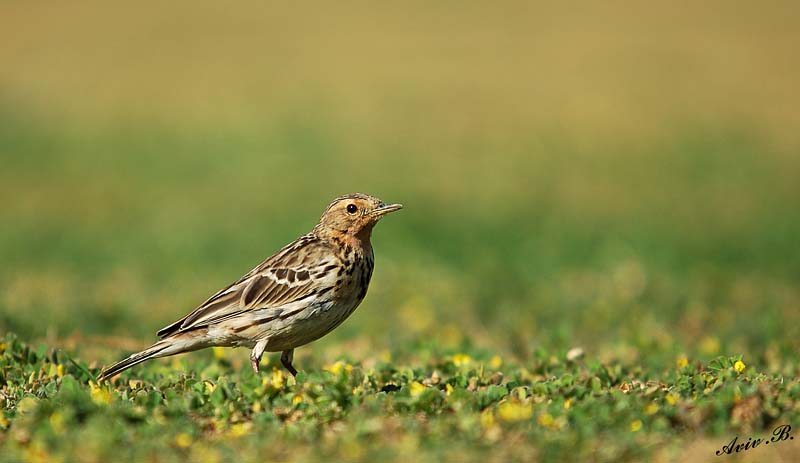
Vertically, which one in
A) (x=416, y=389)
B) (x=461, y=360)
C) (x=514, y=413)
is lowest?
(x=461, y=360)

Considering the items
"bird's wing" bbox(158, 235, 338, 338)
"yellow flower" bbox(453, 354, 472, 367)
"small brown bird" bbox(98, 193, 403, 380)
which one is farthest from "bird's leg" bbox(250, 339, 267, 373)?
"yellow flower" bbox(453, 354, 472, 367)

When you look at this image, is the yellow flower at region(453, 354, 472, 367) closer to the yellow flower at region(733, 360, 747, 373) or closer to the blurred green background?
the blurred green background

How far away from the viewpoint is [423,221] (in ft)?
56.5

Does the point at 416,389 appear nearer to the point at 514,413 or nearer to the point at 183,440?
the point at 514,413

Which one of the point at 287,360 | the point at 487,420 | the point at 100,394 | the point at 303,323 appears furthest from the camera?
the point at 287,360

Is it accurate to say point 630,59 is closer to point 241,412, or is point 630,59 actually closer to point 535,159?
point 535,159

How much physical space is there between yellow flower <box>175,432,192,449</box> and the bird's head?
300cm

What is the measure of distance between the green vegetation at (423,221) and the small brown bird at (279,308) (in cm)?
35

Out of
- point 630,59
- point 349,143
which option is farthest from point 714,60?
point 349,143

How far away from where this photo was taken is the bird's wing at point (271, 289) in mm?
8547

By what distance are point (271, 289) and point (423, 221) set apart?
8739mm

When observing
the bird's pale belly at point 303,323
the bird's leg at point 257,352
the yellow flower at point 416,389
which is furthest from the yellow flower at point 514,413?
the bird's leg at point 257,352

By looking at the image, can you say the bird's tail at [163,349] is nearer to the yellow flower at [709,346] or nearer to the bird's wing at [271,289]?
the bird's wing at [271,289]

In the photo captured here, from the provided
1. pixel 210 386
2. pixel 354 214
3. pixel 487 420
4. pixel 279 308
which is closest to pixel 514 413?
pixel 487 420
